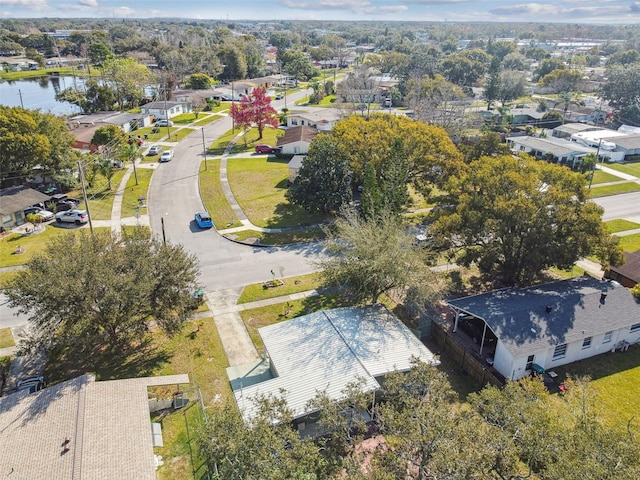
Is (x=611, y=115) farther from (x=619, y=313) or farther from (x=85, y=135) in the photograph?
(x=85, y=135)

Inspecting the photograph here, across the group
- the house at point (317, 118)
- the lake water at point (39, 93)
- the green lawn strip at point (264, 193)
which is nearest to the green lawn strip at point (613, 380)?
the green lawn strip at point (264, 193)

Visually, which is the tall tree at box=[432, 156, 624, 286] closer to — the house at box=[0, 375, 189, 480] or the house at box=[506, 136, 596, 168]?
the house at box=[0, 375, 189, 480]

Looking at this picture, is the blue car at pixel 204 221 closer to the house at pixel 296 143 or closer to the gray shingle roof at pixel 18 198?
the gray shingle roof at pixel 18 198

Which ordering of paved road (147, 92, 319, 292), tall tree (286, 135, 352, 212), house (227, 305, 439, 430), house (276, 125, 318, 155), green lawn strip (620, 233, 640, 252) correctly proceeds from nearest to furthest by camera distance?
house (227, 305, 439, 430) < paved road (147, 92, 319, 292) < green lawn strip (620, 233, 640, 252) < tall tree (286, 135, 352, 212) < house (276, 125, 318, 155)

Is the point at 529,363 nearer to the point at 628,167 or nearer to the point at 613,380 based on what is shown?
the point at 613,380

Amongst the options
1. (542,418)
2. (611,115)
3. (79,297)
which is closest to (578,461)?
(542,418)

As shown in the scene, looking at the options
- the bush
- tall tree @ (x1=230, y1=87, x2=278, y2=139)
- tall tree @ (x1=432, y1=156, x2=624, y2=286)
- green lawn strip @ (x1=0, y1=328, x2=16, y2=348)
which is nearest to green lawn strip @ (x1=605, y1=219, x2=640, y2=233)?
tall tree @ (x1=432, y1=156, x2=624, y2=286)
